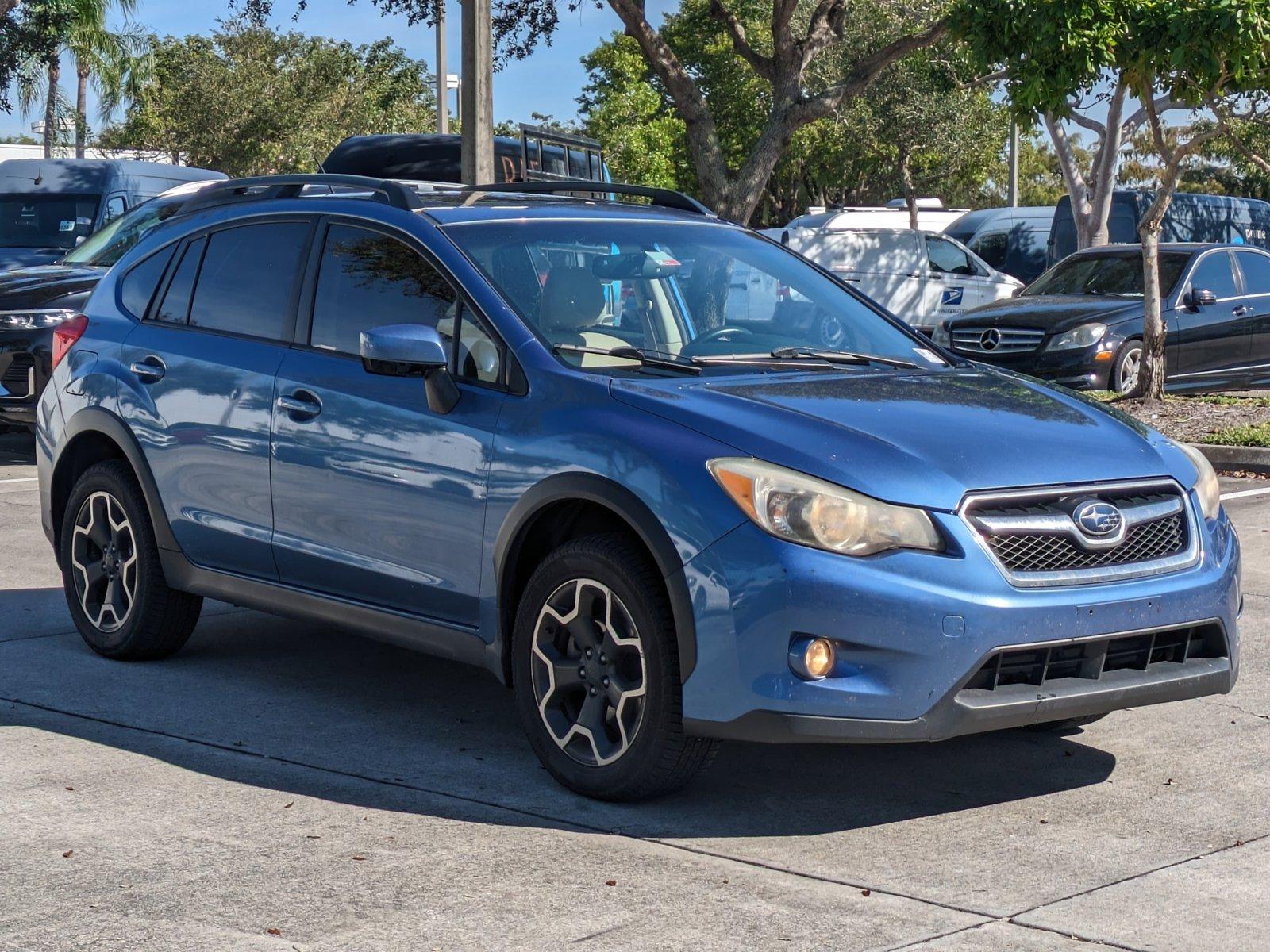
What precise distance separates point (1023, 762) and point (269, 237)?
3.22 meters

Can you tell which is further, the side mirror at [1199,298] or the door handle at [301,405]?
the side mirror at [1199,298]

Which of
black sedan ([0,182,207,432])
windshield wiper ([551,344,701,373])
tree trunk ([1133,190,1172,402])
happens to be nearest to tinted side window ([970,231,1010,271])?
tree trunk ([1133,190,1172,402])

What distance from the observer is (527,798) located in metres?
5.07

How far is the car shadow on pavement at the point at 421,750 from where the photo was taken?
16.4 feet

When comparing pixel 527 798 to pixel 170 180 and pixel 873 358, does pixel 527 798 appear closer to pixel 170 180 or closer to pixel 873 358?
pixel 873 358

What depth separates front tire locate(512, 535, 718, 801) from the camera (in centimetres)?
471

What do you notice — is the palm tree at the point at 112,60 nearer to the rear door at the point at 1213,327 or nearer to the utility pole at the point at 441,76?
the utility pole at the point at 441,76

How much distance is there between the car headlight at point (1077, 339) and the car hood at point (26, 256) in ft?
31.2

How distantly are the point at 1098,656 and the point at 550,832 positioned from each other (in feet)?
5.05

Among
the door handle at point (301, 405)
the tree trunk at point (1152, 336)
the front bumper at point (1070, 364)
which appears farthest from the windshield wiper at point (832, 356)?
the front bumper at point (1070, 364)

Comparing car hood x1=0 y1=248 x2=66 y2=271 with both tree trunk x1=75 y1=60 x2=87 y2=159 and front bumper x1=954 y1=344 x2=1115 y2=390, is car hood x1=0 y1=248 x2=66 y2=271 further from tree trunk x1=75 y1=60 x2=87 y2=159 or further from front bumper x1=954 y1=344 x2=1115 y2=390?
tree trunk x1=75 y1=60 x2=87 y2=159

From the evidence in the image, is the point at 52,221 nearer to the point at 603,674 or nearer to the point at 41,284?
the point at 41,284

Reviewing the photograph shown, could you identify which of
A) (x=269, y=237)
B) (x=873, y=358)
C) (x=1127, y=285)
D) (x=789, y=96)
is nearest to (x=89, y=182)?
(x=789, y=96)

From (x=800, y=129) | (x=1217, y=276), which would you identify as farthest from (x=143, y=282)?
(x=800, y=129)
